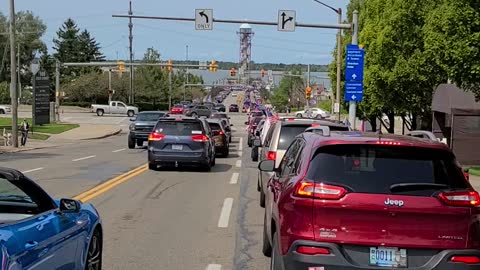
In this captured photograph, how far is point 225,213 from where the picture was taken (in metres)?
12.3

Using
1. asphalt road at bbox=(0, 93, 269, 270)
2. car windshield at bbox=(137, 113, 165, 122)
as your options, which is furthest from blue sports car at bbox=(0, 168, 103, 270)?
car windshield at bbox=(137, 113, 165, 122)

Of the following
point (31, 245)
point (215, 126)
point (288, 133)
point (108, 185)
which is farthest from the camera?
point (215, 126)

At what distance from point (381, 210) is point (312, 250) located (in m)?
0.66

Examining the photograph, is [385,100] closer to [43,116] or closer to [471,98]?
[471,98]

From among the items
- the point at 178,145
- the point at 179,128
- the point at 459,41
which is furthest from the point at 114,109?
the point at 459,41

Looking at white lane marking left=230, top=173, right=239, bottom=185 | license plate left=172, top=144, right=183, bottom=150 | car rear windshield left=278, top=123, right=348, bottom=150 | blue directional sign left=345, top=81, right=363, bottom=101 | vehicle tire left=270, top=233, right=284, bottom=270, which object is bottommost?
white lane marking left=230, top=173, right=239, bottom=185

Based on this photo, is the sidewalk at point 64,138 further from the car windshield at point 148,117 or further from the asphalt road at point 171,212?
the asphalt road at point 171,212

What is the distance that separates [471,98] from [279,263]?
23072 mm

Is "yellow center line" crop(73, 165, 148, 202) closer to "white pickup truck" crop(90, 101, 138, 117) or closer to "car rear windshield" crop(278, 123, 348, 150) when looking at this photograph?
"car rear windshield" crop(278, 123, 348, 150)

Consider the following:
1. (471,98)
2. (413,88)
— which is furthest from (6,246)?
(413,88)

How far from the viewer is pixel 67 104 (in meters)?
103

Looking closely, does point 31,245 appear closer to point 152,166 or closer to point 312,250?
point 312,250

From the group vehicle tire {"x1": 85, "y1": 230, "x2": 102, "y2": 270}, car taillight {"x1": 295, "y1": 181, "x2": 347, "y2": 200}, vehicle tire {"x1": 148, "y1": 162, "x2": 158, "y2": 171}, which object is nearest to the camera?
car taillight {"x1": 295, "y1": 181, "x2": 347, "y2": 200}

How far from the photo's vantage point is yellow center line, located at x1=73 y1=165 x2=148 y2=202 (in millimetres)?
13916
